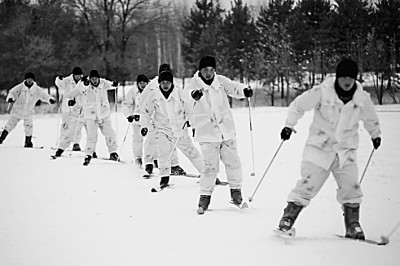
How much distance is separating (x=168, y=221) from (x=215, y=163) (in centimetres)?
118

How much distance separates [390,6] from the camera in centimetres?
3397

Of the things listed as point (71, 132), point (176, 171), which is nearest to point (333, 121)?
point (176, 171)

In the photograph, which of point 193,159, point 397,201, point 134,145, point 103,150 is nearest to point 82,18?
point 103,150

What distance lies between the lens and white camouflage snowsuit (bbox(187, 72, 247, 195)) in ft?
22.0

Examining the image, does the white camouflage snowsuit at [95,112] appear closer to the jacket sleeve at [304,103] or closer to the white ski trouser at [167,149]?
the white ski trouser at [167,149]

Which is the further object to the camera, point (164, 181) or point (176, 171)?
point (176, 171)

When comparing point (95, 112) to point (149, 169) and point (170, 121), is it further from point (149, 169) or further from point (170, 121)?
point (170, 121)

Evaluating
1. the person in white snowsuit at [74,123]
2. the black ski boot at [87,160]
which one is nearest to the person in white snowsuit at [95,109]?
the black ski boot at [87,160]

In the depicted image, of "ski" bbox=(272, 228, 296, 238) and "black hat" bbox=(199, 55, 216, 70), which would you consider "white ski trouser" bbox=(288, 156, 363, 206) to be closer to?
"ski" bbox=(272, 228, 296, 238)

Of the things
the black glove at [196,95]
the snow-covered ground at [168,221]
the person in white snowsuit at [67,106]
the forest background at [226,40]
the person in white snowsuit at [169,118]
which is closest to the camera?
the snow-covered ground at [168,221]

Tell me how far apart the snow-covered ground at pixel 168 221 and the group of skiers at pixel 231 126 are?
15.0 inches

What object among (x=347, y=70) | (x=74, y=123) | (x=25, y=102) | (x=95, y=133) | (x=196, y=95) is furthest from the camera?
(x=25, y=102)

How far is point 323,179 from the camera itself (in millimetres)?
5230

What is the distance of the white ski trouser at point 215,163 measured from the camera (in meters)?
6.68
